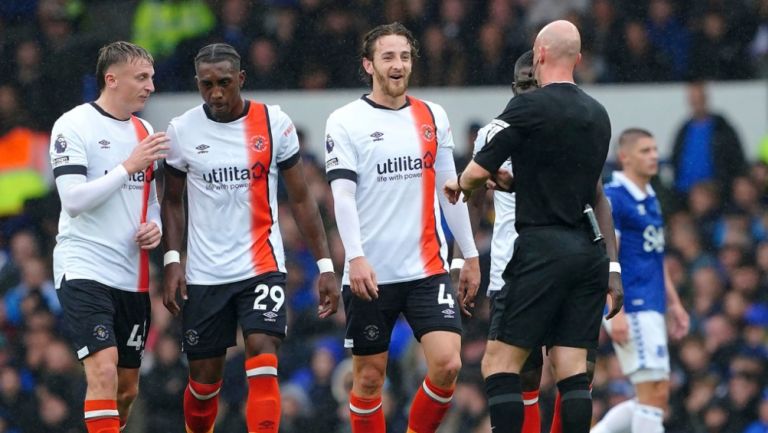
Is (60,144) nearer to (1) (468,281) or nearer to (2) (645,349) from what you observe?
(1) (468,281)

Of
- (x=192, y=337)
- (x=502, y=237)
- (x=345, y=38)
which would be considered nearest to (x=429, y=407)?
(x=502, y=237)

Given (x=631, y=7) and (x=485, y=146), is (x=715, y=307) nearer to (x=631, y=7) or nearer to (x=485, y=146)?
(x=631, y=7)

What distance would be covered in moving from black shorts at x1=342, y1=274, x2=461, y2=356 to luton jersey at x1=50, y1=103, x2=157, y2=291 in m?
1.26

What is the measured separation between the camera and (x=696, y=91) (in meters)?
15.0

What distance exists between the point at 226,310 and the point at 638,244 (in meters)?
3.51

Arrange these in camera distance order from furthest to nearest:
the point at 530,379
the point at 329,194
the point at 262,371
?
the point at 329,194
the point at 530,379
the point at 262,371

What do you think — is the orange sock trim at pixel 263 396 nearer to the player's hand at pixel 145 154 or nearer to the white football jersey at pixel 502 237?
the player's hand at pixel 145 154

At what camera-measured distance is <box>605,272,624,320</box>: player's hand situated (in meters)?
8.29

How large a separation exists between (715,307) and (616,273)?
231 inches

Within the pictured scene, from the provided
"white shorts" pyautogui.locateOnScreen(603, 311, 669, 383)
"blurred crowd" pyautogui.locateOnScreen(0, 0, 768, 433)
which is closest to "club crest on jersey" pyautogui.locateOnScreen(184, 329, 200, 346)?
"white shorts" pyautogui.locateOnScreen(603, 311, 669, 383)

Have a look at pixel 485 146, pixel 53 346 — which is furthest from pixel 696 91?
pixel 485 146


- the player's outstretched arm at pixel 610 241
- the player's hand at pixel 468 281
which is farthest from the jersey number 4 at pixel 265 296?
the player's outstretched arm at pixel 610 241

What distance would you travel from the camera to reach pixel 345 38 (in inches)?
620

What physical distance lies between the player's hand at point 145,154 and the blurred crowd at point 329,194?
5.37 metres
